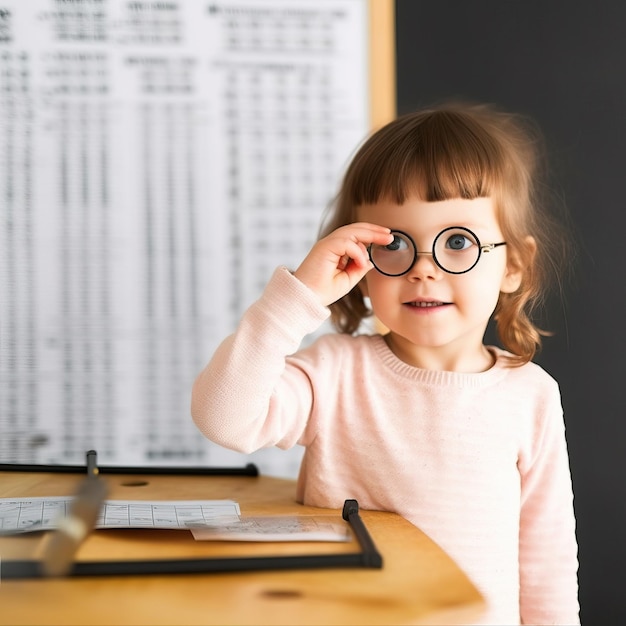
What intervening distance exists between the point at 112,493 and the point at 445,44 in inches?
46.5

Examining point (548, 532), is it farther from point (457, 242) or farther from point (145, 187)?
point (145, 187)

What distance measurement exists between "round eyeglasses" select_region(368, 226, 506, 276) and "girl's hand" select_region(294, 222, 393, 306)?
4 centimetres

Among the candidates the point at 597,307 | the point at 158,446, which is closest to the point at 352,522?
the point at 158,446

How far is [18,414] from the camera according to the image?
185 centimetres

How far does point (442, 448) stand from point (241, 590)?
503 millimetres

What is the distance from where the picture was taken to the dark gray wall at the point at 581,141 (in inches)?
73.2

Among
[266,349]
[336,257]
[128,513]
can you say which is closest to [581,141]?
[336,257]

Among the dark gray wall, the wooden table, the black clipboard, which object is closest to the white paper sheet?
the wooden table

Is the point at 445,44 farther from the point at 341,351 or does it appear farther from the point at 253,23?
the point at 341,351

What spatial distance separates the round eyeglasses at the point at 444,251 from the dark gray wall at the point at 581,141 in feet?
2.28

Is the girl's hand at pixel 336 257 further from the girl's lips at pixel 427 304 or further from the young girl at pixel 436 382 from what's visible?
the girl's lips at pixel 427 304

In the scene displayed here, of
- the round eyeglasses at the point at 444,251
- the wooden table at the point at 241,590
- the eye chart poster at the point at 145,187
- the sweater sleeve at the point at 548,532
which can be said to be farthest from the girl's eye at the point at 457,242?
the eye chart poster at the point at 145,187

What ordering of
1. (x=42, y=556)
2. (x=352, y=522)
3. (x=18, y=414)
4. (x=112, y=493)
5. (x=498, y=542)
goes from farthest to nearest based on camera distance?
1. (x=18, y=414)
2. (x=112, y=493)
3. (x=498, y=542)
4. (x=352, y=522)
5. (x=42, y=556)

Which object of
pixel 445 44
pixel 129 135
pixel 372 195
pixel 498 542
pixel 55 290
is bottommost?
pixel 498 542
